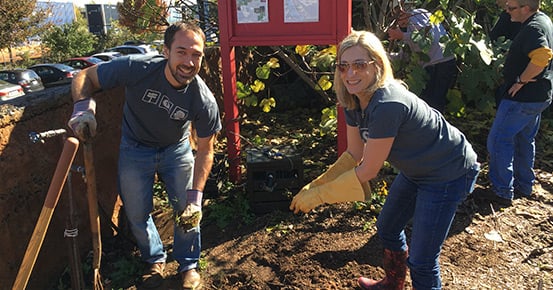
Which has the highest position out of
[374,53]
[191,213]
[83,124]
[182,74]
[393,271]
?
[374,53]

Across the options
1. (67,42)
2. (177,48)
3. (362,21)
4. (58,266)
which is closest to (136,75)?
(177,48)

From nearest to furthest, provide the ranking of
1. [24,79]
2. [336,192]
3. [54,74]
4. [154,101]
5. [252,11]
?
[336,192] < [154,101] < [252,11] < [24,79] < [54,74]

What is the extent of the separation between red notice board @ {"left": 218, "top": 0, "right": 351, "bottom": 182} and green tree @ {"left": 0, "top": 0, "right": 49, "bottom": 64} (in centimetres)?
2075

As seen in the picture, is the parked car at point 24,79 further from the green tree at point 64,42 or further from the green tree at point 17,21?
the green tree at point 64,42

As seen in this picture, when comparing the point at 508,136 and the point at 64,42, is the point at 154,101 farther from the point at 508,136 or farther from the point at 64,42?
the point at 64,42

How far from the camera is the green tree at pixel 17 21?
819 inches

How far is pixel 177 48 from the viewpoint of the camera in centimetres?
269

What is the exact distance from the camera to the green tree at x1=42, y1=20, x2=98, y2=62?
1030 inches

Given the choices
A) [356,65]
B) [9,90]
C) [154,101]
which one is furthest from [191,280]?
[9,90]

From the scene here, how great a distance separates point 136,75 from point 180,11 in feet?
10.6

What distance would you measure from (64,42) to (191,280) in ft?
88.5

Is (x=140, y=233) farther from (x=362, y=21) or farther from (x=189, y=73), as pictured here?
(x=362, y=21)

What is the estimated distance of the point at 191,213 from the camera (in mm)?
2676

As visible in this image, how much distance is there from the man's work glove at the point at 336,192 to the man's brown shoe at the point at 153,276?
1279 mm
